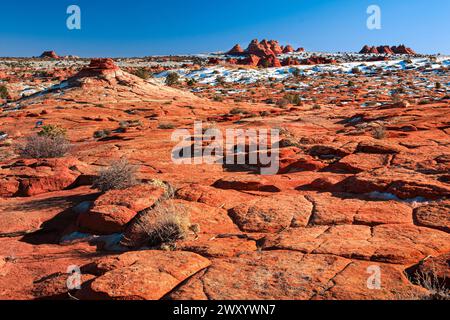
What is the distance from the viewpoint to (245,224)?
5.29m

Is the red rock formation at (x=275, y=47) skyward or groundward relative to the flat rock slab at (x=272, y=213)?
skyward

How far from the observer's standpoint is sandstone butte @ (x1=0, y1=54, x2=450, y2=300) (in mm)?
3404

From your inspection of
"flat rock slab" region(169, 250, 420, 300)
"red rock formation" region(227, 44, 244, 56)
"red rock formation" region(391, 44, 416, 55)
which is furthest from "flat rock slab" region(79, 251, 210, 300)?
"red rock formation" region(391, 44, 416, 55)

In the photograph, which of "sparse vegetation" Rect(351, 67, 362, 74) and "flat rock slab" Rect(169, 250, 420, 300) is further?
"sparse vegetation" Rect(351, 67, 362, 74)

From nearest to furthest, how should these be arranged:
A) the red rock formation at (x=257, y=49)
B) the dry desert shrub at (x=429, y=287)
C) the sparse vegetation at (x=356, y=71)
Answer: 1. the dry desert shrub at (x=429, y=287)
2. the sparse vegetation at (x=356, y=71)
3. the red rock formation at (x=257, y=49)

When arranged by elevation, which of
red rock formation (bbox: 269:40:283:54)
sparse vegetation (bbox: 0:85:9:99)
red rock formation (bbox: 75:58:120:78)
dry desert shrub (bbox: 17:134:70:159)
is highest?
red rock formation (bbox: 269:40:283:54)

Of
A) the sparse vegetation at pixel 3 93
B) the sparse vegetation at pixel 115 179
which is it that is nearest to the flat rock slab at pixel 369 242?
the sparse vegetation at pixel 115 179

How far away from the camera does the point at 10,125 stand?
1894 centimetres

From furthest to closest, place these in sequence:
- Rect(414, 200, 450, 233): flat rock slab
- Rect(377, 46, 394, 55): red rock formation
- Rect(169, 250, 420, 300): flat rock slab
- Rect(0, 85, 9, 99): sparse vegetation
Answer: Rect(377, 46, 394, 55): red rock formation → Rect(0, 85, 9, 99): sparse vegetation → Rect(414, 200, 450, 233): flat rock slab → Rect(169, 250, 420, 300): flat rock slab

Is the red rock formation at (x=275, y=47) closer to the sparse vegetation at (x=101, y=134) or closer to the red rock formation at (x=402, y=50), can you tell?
the red rock formation at (x=402, y=50)

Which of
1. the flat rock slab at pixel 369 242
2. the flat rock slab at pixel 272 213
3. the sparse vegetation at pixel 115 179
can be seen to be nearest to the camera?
the flat rock slab at pixel 369 242

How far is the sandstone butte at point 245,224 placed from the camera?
3.40 meters

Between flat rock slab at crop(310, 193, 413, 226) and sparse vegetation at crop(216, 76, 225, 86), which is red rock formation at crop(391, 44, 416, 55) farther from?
flat rock slab at crop(310, 193, 413, 226)

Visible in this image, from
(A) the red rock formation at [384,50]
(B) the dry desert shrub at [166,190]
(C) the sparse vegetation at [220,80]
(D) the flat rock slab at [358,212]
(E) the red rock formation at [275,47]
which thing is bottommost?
(D) the flat rock slab at [358,212]
